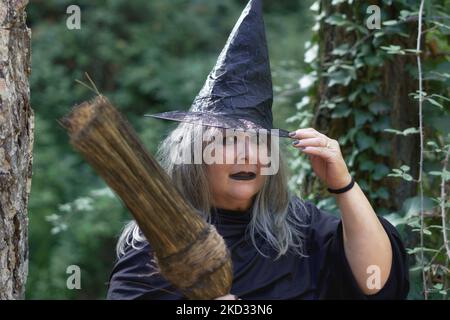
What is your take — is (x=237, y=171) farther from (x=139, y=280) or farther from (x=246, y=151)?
(x=139, y=280)

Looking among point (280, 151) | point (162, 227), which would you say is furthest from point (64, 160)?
point (162, 227)

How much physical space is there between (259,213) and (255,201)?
0.04 m

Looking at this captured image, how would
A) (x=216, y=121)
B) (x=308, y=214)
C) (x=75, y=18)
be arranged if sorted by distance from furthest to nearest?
(x=75, y=18) < (x=308, y=214) < (x=216, y=121)

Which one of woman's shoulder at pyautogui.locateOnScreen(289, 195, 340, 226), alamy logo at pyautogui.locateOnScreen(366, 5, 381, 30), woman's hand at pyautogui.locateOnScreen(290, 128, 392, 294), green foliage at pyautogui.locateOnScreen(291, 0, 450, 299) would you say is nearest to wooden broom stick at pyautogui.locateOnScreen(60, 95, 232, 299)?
woman's hand at pyautogui.locateOnScreen(290, 128, 392, 294)

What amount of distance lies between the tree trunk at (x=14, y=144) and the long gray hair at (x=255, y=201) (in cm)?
37

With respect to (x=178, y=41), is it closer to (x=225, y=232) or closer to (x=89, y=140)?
(x=225, y=232)

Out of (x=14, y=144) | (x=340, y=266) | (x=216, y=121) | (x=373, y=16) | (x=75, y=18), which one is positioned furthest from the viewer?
(x=75, y=18)

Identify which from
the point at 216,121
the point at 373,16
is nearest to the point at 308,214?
the point at 216,121

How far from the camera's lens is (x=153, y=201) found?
5.32 feet

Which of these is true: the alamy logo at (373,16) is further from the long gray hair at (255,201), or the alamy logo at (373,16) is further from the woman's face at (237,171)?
the woman's face at (237,171)

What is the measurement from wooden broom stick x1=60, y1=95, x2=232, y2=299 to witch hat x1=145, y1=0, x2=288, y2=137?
0.36 meters

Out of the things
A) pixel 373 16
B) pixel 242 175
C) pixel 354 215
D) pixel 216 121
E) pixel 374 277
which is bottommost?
pixel 374 277
